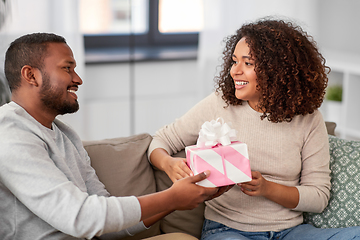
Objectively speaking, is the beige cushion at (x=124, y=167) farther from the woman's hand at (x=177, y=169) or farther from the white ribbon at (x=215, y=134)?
the white ribbon at (x=215, y=134)

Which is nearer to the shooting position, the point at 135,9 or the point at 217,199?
the point at 217,199

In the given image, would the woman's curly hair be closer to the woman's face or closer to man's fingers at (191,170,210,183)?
the woman's face

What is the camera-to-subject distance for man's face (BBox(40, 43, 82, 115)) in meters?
1.20

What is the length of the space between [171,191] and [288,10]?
2743 mm

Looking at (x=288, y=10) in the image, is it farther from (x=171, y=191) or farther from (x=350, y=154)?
(x=171, y=191)

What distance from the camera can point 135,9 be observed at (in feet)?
11.7

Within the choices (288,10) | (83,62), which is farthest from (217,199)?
(288,10)

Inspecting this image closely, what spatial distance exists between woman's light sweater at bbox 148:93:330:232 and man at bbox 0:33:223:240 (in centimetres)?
21

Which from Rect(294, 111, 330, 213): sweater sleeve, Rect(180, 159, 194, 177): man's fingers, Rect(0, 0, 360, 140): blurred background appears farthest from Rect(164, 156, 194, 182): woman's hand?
Rect(0, 0, 360, 140): blurred background

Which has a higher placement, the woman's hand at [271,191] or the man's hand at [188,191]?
the man's hand at [188,191]

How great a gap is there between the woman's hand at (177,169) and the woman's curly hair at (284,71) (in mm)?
363

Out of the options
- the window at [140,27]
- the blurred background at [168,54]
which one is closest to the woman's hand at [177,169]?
the blurred background at [168,54]

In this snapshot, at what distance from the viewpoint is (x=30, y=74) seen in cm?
118

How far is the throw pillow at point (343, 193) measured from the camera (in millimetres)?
1518
